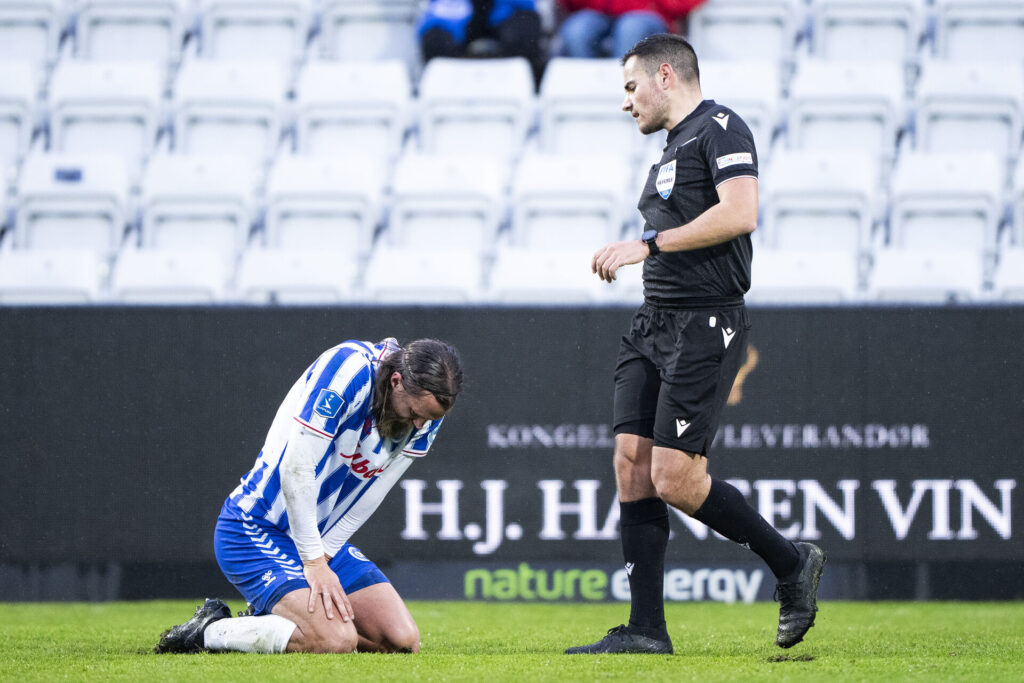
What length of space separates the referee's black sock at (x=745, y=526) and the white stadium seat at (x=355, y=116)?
5.21m

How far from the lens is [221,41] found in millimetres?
9391

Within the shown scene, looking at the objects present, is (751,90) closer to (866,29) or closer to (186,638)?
(866,29)

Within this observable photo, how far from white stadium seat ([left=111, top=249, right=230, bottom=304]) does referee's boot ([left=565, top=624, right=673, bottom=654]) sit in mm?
3892

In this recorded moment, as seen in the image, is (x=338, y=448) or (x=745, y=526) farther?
(x=338, y=448)

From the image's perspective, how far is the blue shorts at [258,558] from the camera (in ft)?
14.0

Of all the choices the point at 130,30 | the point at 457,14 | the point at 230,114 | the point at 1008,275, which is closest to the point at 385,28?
the point at 457,14

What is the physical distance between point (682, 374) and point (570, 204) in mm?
4099

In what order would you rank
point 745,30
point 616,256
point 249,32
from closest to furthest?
point 616,256, point 745,30, point 249,32

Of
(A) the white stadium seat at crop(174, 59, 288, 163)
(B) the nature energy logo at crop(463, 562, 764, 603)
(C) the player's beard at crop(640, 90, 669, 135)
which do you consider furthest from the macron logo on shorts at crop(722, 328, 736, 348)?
(A) the white stadium seat at crop(174, 59, 288, 163)

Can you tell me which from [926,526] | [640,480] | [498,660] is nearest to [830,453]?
[926,526]

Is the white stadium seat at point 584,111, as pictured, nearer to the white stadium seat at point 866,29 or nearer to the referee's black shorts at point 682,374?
the white stadium seat at point 866,29

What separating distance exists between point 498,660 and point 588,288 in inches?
138

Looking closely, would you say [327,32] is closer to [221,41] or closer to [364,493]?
[221,41]

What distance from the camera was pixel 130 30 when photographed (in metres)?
9.41
